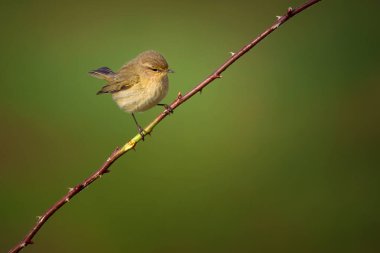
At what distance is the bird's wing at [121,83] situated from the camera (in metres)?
2.09

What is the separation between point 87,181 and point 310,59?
324 cm

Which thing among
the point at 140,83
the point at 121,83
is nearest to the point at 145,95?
the point at 140,83

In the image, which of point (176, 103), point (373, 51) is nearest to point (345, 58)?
point (373, 51)

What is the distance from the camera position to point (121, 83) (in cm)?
214

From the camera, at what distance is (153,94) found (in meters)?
1.94

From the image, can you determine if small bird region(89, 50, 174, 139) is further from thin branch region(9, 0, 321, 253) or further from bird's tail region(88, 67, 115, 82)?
thin branch region(9, 0, 321, 253)

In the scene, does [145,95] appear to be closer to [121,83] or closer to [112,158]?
[121,83]

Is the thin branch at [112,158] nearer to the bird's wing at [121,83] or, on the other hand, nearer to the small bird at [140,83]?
the small bird at [140,83]

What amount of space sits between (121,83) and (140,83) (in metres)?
0.14

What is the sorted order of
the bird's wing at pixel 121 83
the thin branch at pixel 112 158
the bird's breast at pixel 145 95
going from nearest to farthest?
the thin branch at pixel 112 158, the bird's breast at pixel 145 95, the bird's wing at pixel 121 83

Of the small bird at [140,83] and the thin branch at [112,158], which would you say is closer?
the thin branch at [112,158]

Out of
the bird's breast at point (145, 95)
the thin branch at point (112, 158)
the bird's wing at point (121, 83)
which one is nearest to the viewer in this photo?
the thin branch at point (112, 158)

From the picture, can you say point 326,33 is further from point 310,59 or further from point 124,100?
point 124,100

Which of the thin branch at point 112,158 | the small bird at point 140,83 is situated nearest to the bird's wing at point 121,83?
the small bird at point 140,83
